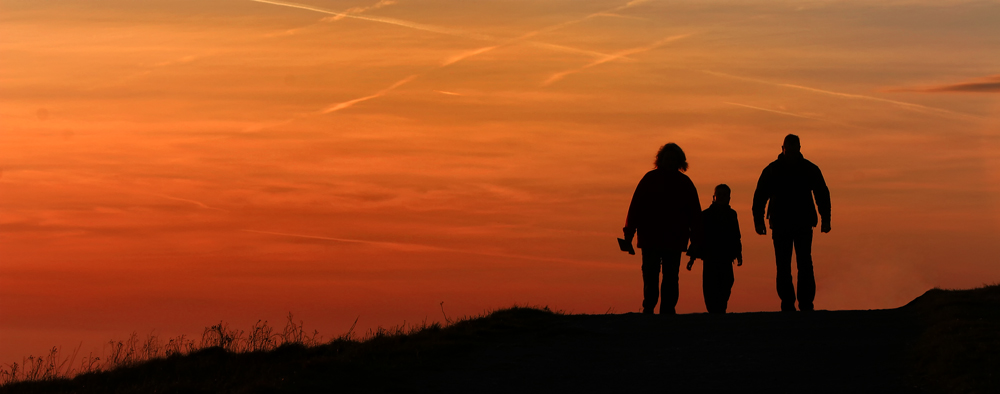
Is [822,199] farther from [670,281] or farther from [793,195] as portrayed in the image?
[670,281]

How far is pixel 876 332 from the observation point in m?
10.9

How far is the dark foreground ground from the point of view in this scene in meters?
9.12

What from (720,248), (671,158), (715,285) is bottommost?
(715,285)

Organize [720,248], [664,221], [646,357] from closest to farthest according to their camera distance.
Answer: [646,357] < [664,221] < [720,248]

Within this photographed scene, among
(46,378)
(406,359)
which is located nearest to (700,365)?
(406,359)

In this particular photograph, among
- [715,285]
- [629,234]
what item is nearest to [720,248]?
[715,285]

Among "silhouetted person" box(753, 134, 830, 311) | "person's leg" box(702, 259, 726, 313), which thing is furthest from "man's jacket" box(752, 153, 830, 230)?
"person's leg" box(702, 259, 726, 313)

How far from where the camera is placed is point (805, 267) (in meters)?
13.4

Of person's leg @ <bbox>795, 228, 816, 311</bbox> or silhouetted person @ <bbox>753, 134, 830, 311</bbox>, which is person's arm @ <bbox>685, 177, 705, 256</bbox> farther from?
person's leg @ <bbox>795, 228, 816, 311</bbox>

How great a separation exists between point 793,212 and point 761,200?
1.51 feet

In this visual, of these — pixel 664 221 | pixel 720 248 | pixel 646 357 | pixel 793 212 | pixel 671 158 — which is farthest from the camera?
pixel 720 248

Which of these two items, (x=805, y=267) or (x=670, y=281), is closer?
(x=670, y=281)

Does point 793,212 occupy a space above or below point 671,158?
below

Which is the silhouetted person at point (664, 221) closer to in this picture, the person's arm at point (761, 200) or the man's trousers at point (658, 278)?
the man's trousers at point (658, 278)
